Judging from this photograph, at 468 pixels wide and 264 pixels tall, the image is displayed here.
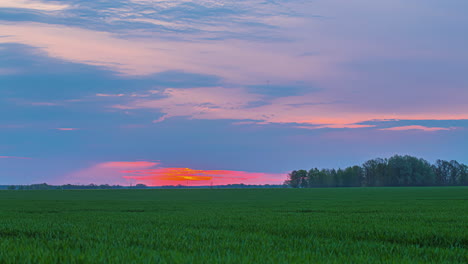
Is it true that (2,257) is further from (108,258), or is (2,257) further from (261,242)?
(261,242)

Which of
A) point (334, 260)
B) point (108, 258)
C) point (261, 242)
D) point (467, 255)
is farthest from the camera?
point (261, 242)

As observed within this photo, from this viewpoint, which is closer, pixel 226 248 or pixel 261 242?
pixel 226 248

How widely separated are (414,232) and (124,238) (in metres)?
9.22

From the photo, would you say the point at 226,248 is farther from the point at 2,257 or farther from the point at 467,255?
the point at 467,255

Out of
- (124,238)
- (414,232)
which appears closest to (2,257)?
(124,238)

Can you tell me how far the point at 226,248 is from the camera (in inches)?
410

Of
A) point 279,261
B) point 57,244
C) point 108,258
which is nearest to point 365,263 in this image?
point 279,261

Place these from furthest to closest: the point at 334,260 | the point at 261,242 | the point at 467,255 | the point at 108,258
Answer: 1. the point at 261,242
2. the point at 467,255
3. the point at 334,260
4. the point at 108,258

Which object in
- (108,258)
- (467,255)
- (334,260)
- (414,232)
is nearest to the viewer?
(108,258)

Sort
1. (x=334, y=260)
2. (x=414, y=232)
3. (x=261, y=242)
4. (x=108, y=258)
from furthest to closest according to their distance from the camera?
(x=414, y=232) < (x=261, y=242) < (x=334, y=260) < (x=108, y=258)

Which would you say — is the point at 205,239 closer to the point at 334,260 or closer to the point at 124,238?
the point at 124,238

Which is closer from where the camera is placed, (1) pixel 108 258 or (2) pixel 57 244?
(1) pixel 108 258

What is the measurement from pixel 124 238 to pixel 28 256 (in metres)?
4.23

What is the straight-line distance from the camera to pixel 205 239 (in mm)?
12461
